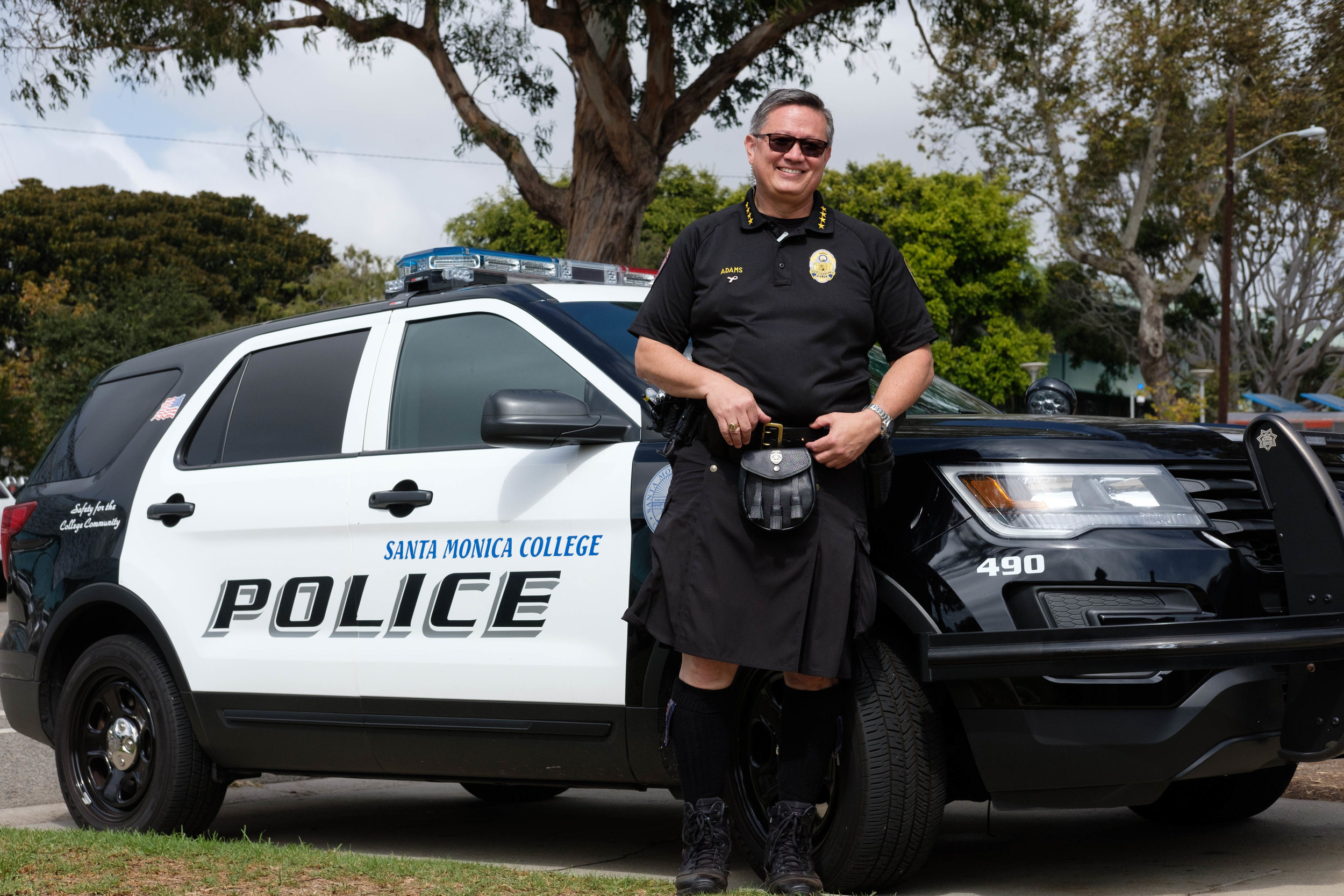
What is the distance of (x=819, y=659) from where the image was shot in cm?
338

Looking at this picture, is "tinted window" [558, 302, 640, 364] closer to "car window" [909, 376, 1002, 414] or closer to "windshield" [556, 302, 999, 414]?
"windshield" [556, 302, 999, 414]

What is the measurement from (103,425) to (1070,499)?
3830mm

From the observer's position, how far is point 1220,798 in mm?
4633

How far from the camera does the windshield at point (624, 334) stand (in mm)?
4301

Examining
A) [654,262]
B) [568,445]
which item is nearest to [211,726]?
[568,445]

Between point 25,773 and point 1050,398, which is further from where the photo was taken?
point 25,773

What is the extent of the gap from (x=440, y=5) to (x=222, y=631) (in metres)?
12.9

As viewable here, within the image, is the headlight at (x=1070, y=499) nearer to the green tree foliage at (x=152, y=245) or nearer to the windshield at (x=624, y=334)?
the windshield at (x=624, y=334)

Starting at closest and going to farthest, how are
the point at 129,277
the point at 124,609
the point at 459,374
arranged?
the point at 459,374 < the point at 124,609 < the point at 129,277

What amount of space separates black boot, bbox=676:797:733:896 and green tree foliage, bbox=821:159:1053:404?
39.6 metres

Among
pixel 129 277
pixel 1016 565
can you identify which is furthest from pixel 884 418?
Result: pixel 129 277

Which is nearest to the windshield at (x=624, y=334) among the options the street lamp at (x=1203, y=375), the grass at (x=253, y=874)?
the grass at (x=253, y=874)

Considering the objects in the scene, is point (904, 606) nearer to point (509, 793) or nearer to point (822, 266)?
point (822, 266)

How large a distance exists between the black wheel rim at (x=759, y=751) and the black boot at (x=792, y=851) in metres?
0.15
